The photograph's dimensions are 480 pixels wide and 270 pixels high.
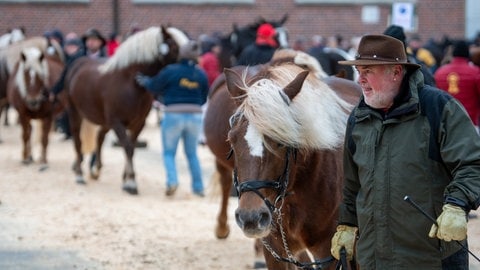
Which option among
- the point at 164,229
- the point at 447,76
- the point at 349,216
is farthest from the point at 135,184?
the point at 349,216

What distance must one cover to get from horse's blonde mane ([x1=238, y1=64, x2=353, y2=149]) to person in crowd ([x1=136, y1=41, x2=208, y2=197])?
20.8ft

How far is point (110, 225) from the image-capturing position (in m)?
10.1

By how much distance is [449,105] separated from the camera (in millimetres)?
4051

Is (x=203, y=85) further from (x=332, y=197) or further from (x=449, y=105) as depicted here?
(x=449, y=105)

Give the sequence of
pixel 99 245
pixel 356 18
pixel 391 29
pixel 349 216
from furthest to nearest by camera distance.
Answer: pixel 356 18 → pixel 99 245 → pixel 391 29 → pixel 349 216

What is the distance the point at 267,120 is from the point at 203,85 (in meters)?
7.45

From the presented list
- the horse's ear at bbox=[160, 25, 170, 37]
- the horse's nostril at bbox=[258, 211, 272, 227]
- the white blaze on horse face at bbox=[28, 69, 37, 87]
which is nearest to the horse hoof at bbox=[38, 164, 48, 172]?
the white blaze on horse face at bbox=[28, 69, 37, 87]

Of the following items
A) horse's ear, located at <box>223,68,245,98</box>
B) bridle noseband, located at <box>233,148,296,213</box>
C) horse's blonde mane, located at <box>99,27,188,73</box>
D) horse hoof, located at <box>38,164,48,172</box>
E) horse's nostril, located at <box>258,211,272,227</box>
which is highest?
horse's ear, located at <box>223,68,245,98</box>

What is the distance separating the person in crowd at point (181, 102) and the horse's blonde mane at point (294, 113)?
6.35 m

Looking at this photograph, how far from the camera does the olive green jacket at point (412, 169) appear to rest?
398cm

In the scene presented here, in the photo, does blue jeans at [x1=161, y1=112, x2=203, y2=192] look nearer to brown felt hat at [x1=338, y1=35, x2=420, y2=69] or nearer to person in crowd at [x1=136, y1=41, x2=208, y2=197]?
person in crowd at [x1=136, y1=41, x2=208, y2=197]

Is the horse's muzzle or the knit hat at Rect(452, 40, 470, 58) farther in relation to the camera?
the knit hat at Rect(452, 40, 470, 58)

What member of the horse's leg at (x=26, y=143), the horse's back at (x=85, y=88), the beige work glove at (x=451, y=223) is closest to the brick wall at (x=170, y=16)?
the horse's leg at (x=26, y=143)

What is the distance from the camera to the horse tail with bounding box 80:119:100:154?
14031 mm
